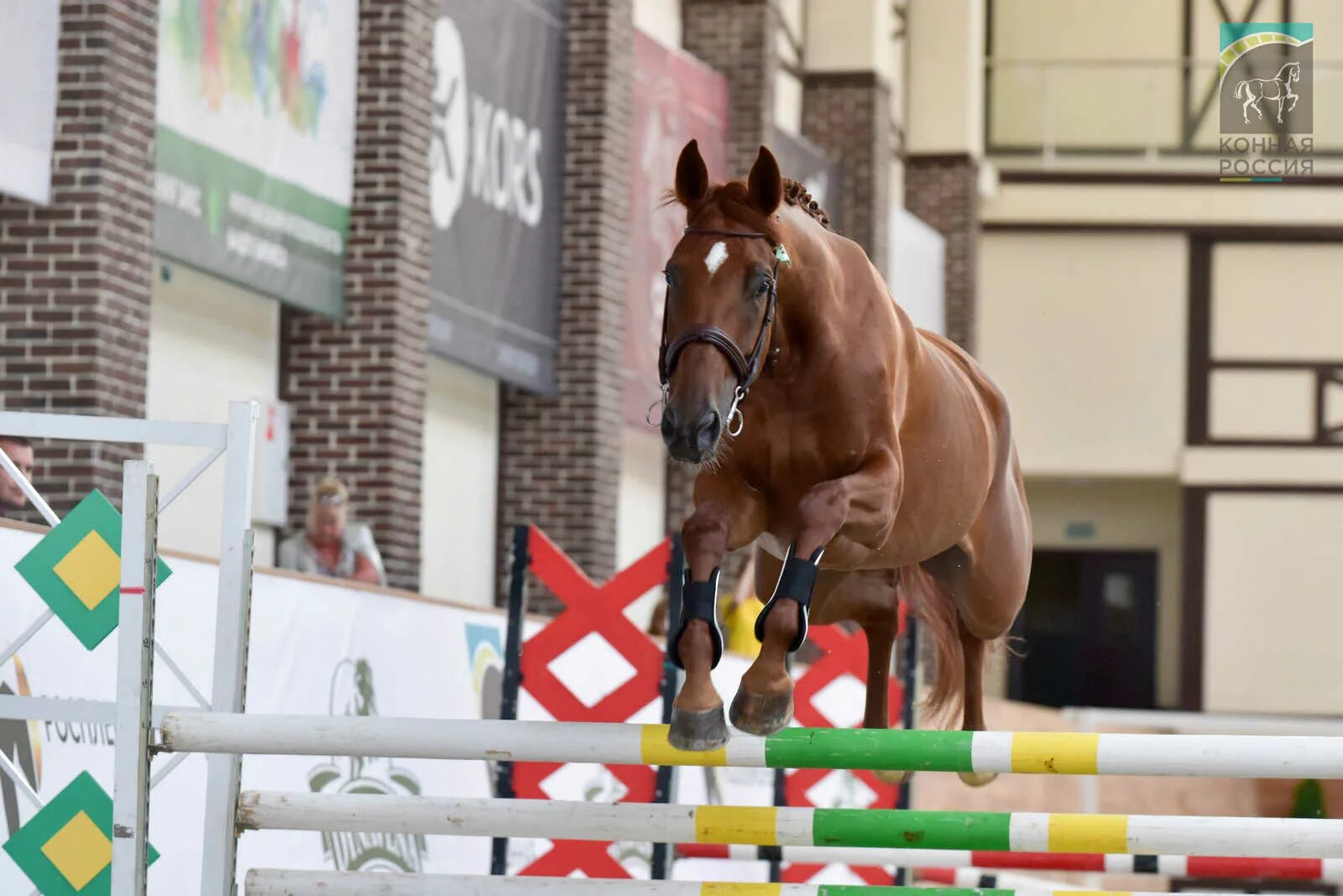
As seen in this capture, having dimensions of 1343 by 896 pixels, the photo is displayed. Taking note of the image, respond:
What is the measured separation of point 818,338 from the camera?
4.77m

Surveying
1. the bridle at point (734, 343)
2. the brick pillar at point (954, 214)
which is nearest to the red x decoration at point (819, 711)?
the bridle at point (734, 343)

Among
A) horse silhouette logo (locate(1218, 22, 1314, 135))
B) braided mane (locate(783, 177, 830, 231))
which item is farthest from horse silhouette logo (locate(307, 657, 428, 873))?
horse silhouette logo (locate(1218, 22, 1314, 135))

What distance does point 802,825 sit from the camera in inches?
186

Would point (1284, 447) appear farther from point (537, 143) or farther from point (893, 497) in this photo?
point (893, 497)

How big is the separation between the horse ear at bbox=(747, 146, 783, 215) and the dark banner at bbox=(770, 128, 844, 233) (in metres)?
13.4

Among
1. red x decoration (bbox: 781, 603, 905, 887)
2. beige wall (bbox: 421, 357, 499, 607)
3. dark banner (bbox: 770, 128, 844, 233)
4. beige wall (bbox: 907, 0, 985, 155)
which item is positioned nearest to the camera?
red x decoration (bbox: 781, 603, 905, 887)

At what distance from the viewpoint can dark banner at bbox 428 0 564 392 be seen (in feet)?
43.2

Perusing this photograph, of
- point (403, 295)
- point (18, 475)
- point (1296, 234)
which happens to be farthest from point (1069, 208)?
point (18, 475)

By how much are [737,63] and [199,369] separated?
25.9ft

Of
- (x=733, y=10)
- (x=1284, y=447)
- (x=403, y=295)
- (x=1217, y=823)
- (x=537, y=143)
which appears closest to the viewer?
(x=1217, y=823)

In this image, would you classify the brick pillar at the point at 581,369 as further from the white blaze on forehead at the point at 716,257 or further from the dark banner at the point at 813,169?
the white blaze on forehead at the point at 716,257

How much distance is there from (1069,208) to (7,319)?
54.8ft

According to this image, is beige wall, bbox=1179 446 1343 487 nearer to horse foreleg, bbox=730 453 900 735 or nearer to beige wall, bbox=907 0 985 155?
beige wall, bbox=907 0 985 155

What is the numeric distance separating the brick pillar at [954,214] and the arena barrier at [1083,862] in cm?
1553
